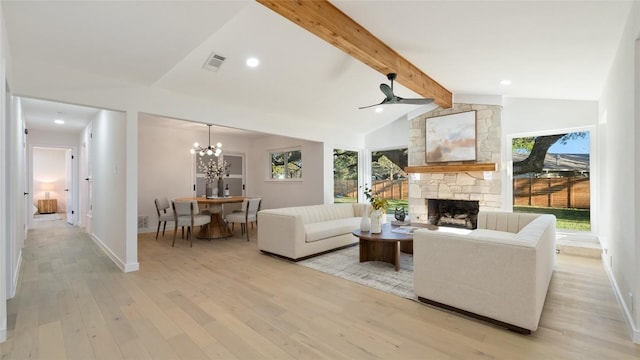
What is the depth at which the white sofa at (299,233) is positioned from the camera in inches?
161

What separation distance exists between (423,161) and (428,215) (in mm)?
1171

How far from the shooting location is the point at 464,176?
19.1 feet

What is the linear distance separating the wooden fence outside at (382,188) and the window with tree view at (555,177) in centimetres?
235

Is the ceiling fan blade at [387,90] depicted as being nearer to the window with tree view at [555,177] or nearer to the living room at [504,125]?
the living room at [504,125]

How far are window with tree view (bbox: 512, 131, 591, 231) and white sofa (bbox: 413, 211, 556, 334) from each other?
2.97 metres

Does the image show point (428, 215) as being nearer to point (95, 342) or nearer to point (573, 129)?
point (573, 129)

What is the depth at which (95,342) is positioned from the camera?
2104 mm

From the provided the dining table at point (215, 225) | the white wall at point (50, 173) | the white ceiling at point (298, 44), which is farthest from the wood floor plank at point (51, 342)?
the white wall at point (50, 173)

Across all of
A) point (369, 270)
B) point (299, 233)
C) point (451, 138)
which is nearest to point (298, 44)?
point (299, 233)

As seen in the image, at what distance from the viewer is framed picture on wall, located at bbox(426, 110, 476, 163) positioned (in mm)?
5668

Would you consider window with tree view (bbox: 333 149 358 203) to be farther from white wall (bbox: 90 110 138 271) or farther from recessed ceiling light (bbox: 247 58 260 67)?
white wall (bbox: 90 110 138 271)

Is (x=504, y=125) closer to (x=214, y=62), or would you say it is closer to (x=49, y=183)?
(x=214, y=62)

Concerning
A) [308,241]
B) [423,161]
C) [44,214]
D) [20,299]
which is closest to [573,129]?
[423,161]

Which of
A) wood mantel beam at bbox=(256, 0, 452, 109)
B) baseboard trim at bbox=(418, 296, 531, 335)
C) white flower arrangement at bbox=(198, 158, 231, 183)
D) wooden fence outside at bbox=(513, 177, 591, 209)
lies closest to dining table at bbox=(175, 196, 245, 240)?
white flower arrangement at bbox=(198, 158, 231, 183)
